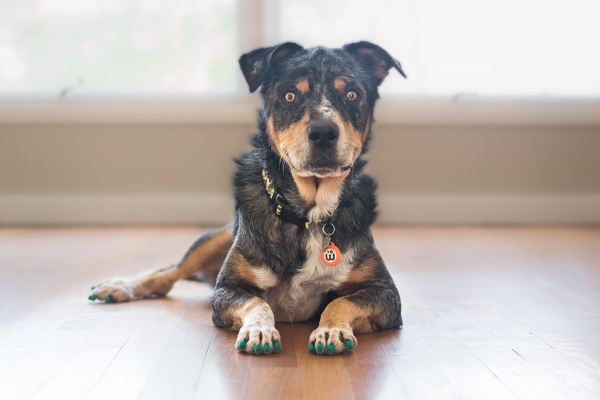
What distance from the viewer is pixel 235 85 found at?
19.1 ft

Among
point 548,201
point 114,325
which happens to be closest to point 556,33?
point 548,201

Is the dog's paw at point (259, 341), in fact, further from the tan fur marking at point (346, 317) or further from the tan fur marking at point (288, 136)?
the tan fur marking at point (288, 136)

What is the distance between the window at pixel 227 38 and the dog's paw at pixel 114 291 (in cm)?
285

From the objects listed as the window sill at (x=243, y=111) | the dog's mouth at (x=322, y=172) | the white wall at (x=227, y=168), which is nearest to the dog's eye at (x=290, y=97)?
the dog's mouth at (x=322, y=172)

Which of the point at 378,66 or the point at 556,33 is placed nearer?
the point at 378,66

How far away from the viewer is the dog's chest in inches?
105

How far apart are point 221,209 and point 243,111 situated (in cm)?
76

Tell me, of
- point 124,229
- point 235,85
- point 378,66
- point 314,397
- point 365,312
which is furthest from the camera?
point 235,85

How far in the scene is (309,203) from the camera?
2721 mm

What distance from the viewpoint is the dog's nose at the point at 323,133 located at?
8.11 feet

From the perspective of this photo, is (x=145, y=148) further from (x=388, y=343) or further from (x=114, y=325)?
(x=388, y=343)

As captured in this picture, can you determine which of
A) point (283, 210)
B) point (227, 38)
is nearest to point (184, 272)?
point (283, 210)

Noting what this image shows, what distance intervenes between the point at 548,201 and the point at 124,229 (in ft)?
→ 10.6

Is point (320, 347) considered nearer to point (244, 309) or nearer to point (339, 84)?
point (244, 309)
